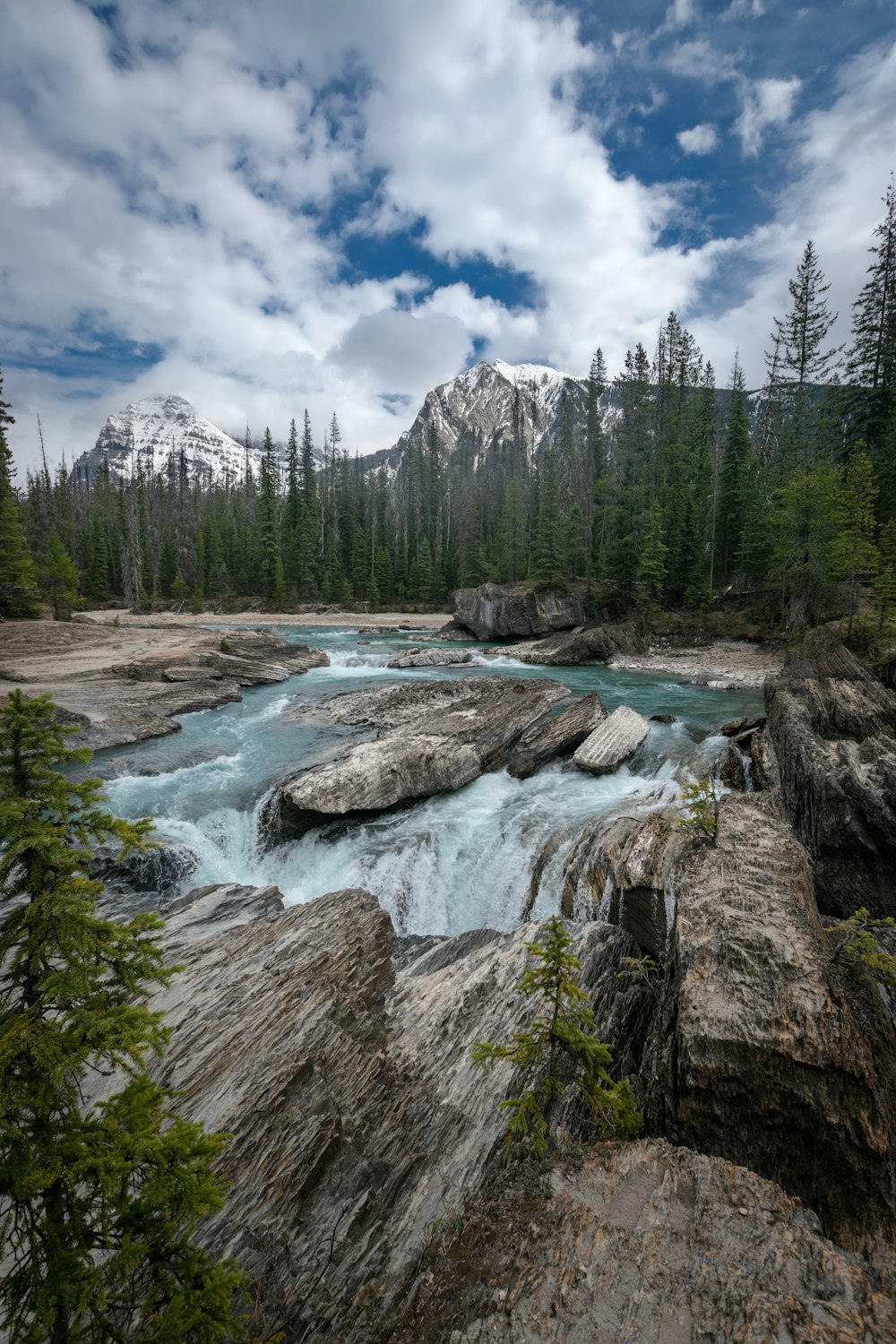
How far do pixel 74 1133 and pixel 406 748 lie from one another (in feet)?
36.6

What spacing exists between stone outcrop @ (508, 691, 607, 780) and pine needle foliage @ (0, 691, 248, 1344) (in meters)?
12.0

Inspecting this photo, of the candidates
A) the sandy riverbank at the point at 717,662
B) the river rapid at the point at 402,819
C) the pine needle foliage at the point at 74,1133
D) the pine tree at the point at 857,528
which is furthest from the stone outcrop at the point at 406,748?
the pine tree at the point at 857,528

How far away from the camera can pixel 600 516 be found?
47969 millimetres

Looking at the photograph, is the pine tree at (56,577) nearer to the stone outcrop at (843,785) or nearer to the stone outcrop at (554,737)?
the stone outcrop at (554,737)

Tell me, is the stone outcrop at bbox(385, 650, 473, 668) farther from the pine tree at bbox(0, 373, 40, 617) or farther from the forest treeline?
the pine tree at bbox(0, 373, 40, 617)

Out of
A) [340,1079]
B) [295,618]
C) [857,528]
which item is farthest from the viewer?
[295,618]

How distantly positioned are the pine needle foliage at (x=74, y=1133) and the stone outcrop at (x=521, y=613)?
41.5 meters

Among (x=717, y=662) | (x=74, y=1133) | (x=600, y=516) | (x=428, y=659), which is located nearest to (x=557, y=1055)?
(x=74, y=1133)

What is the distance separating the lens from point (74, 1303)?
6.06ft

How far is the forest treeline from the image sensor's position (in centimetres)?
2997

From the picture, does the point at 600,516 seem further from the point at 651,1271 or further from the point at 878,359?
the point at 651,1271

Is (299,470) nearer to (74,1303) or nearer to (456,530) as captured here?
(456,530)

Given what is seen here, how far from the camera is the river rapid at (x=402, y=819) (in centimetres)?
991

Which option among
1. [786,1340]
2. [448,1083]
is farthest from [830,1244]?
[448,1083]
